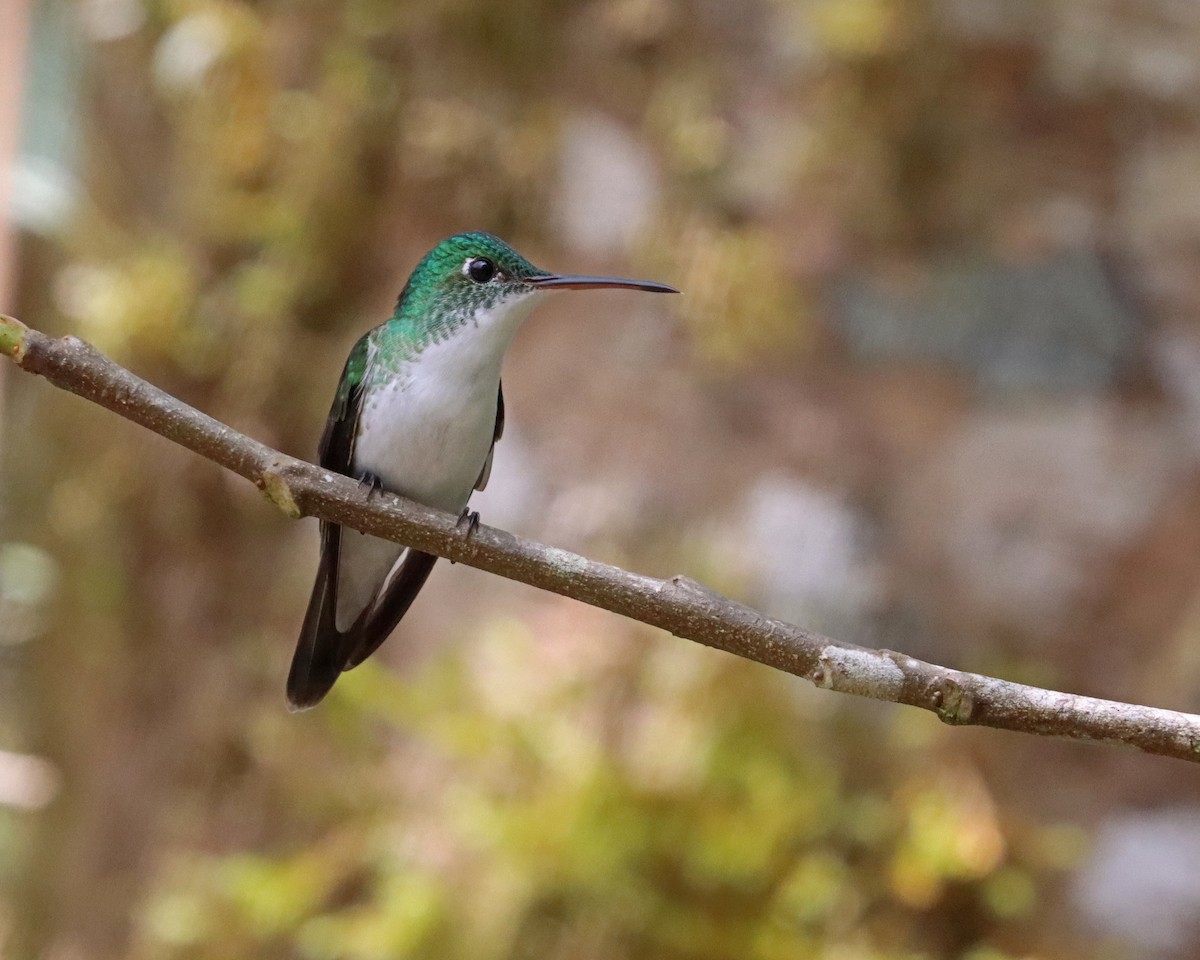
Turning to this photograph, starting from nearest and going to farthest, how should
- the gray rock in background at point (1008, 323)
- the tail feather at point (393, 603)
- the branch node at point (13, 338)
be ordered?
the branch node at point (13, 338) → the tail feather at point (393, 603) → the gray rock in background at point (1008, 323)

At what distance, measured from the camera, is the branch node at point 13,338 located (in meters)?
1.34

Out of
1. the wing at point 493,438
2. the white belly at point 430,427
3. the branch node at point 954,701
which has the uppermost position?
the wing at point 493,438

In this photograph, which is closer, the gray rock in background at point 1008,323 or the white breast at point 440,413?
the white breast at point 440,413

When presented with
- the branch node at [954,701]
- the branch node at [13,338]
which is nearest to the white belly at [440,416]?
the branch node at [13,338]

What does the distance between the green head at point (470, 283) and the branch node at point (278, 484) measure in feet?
1.89

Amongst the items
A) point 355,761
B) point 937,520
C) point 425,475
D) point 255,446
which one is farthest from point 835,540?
point 255,446

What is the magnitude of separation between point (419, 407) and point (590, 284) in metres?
0.45

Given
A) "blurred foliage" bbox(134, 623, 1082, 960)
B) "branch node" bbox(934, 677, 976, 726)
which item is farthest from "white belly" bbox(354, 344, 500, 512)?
"blurred foliage" bbox(134, 623, 1082, 960)

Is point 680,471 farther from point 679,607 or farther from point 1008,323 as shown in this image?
point 679,607

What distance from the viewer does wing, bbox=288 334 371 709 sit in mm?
1974

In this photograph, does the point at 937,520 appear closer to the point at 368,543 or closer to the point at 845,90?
the point at 845,90

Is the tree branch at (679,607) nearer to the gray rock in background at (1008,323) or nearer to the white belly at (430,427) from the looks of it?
the white belly at (430,427)

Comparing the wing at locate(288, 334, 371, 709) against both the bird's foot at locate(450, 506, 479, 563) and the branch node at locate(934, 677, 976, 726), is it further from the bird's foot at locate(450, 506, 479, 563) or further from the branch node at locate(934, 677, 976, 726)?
the branch node at locate(934, 677, 976, 726)

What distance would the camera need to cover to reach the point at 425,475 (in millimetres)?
2037
